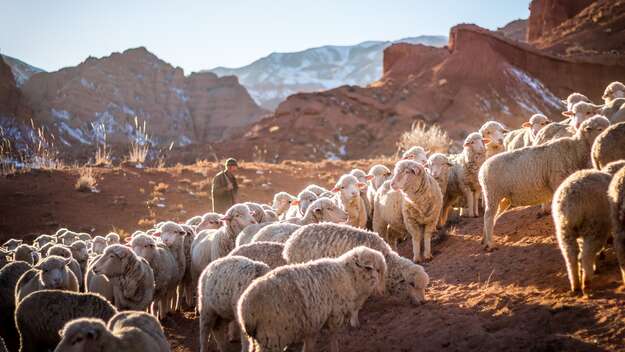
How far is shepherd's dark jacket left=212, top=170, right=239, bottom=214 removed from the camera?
47.4 ft

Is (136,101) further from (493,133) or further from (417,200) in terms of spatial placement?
(417,200)

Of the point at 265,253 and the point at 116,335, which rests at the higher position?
the point at 265,253

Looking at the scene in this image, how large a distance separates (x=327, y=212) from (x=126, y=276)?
3.12 meters

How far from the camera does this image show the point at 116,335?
5.05 meters

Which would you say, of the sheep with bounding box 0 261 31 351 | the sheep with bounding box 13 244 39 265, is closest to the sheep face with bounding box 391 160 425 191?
the sheep with bounding box 0 261 31 351

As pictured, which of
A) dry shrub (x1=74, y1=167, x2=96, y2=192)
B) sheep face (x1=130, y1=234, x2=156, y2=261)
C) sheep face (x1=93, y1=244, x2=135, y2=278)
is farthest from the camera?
dry shrub (x1=74, y1=167, x2=96, y2=192)

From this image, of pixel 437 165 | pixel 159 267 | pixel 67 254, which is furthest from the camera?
pixel 437 165

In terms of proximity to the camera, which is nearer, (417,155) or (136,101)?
(417,155)

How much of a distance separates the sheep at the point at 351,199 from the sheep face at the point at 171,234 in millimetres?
3012

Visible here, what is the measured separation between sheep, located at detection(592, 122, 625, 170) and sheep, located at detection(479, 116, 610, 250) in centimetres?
65

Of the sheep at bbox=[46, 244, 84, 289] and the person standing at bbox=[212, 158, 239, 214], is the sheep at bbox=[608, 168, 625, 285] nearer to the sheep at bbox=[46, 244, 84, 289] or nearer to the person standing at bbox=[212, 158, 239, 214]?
the sheep at bbox=[46, 244, 84, 289]

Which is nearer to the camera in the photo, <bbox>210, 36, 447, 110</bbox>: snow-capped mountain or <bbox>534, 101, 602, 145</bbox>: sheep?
<bbox>534, 101, 602, 145</bbox>: sheep

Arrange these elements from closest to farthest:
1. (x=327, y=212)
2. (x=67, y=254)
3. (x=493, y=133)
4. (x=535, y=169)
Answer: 1. (x=535, y=169)
2. (x=327, y=212)
3. (x=67, y=254)
4. (x=493, y=133)

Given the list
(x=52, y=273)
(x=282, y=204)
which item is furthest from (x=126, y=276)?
(x=282, y=204)
